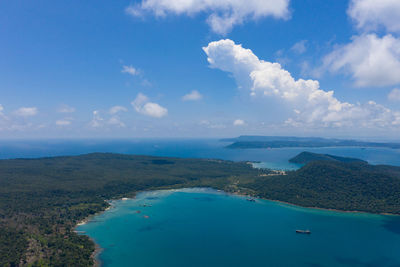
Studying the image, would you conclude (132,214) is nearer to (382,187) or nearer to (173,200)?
(173,200)

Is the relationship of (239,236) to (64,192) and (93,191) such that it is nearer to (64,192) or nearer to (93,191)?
(93,191)

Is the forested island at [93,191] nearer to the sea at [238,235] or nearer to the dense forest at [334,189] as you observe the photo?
the dense forest at [334,189]

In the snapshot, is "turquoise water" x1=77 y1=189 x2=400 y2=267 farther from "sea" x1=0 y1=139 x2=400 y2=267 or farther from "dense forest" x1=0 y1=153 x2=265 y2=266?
"dense forest" x1=0 y1=153 x2=265 y2=266

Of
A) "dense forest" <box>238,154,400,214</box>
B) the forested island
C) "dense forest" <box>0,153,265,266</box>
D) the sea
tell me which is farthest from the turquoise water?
"dense forest" <box>0,153,265,266</box>

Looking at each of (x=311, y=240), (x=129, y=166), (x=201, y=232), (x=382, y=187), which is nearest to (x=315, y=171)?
(x=382, y=187)

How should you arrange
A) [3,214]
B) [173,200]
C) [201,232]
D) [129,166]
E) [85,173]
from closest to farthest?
[201,232] → [3,214] → [173,200] → [85,173] → [129,166]
